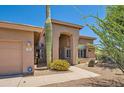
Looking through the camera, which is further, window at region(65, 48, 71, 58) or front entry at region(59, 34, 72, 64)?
window at region(65, 48, 71, 58)

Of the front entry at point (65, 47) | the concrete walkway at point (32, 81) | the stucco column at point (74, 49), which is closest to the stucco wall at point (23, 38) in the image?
the concrete walkway at point (32, 81)

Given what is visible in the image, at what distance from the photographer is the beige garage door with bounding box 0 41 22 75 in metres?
12.2

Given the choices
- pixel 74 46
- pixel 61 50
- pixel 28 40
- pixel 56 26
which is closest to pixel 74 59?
pixel 74 46

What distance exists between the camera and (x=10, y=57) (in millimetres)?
12500

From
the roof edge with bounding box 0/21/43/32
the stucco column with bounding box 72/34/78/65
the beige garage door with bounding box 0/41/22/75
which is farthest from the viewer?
the stucco column with bounding box 72/34/78/65

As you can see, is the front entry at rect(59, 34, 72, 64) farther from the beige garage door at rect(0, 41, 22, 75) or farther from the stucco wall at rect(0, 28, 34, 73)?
the beige garage door at rect(0, 41, 22, 75)

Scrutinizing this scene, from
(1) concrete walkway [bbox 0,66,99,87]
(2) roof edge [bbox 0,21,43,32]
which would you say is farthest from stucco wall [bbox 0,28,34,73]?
(1) concrete walkway [bbox 0,66,99,87]

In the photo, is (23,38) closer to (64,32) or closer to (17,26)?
(17,26)

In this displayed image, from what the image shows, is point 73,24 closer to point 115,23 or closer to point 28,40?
point 28,40

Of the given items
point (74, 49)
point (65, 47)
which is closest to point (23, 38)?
point (74, 49)

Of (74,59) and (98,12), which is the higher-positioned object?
(98,12)

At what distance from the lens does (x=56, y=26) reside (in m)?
21.9

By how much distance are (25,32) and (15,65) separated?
2.46 meters

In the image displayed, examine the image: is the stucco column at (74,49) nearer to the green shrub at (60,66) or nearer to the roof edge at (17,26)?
the green shrub at (60,66)
